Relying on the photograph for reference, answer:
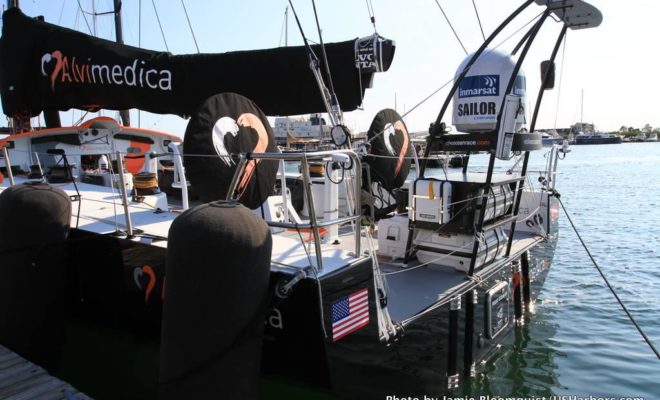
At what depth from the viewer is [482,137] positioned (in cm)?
496

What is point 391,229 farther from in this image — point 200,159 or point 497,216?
point 200,159

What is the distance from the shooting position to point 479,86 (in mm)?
5137

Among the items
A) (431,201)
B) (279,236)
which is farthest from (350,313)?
(431,201)

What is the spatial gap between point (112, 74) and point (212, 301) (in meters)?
3.74

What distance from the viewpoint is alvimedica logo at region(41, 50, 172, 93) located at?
5.34 m

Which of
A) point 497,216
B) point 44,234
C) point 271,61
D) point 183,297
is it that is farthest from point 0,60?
point 497,216

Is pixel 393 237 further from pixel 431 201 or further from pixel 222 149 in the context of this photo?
pixel 222 149

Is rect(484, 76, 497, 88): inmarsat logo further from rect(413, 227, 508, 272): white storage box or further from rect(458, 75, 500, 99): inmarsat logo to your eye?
rect(413, 227, 508, 272): white storage box

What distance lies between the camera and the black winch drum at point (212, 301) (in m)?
2.74

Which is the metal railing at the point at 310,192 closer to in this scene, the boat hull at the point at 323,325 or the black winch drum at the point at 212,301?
the boat hull at the point at 323,325

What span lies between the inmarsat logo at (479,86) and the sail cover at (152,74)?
1.04m

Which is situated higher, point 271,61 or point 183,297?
point 271,61

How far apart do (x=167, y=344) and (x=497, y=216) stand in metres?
3.95

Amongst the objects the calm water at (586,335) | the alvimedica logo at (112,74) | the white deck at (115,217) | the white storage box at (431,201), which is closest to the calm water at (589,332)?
the calm water at (586,335)
